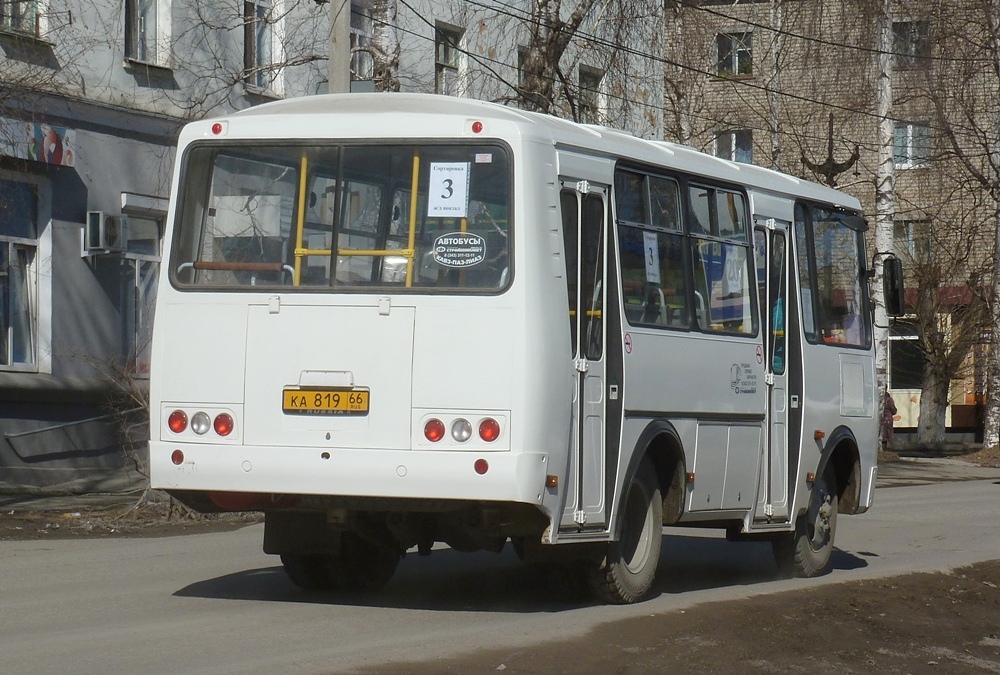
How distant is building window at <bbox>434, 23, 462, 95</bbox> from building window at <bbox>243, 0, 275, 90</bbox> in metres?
3.03

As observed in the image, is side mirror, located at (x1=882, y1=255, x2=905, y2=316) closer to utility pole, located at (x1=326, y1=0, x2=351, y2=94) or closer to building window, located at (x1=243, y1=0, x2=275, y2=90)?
utility pole, located at (x1=326, y1=0, x2=351, y2=94)

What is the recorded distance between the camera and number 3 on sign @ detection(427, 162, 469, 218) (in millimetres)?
9227

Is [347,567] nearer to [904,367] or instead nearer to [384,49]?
[384,49]

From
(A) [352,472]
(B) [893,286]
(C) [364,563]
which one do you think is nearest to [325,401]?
(A) [352,472]

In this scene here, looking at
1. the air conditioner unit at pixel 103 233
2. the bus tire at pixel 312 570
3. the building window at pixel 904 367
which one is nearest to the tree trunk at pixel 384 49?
the air conditioner unit at pixel 103 233

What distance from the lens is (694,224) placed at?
10.9 metres

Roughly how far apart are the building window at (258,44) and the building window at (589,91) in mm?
4409

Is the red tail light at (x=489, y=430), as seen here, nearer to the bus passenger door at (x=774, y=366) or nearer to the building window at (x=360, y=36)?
the bus passenger door at (x=774, y=366)

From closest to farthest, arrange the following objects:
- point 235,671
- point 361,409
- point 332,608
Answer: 1. point 235,671
2. point 361,409
3. point 332,608

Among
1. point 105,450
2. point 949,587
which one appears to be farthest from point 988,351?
point 949,587

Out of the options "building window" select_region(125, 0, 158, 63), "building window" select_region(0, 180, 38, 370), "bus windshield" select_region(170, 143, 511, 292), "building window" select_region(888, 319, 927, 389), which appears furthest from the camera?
"building window" select_region(888, 319, 927, 389)

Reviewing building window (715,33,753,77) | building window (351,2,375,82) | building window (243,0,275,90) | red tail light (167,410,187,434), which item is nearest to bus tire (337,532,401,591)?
red tail light (167,410,187,434)

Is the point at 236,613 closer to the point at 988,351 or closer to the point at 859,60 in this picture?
the point at 859,60

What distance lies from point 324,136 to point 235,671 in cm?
334
